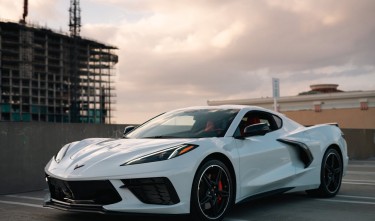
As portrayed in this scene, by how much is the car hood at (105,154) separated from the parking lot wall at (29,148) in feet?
10.4

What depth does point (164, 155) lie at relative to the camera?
4953mm

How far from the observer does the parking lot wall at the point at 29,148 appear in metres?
8.52

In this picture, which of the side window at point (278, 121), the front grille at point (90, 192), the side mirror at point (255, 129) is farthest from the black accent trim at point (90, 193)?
the side window at point (278, 121)

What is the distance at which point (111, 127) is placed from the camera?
34.7ft

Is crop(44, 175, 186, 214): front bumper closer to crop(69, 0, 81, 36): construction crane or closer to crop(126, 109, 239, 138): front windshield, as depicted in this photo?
crop(126, 109, 239, 138): front windshield

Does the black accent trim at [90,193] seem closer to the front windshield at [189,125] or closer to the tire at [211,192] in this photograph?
the tire at [211,192]

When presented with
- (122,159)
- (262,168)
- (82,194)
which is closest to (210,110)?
(262,168)

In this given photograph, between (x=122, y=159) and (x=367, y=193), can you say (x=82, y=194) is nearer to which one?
(x=122, y=159)

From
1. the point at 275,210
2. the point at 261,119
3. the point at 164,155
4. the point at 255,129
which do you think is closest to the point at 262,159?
the point at 255,129

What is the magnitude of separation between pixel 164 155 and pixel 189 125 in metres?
1.20

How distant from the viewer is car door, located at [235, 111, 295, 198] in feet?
18.8

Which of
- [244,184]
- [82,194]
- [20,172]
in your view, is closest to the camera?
[82,194]

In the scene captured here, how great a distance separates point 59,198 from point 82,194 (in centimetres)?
46

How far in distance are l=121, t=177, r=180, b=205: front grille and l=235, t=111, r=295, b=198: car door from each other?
43.4 inches
